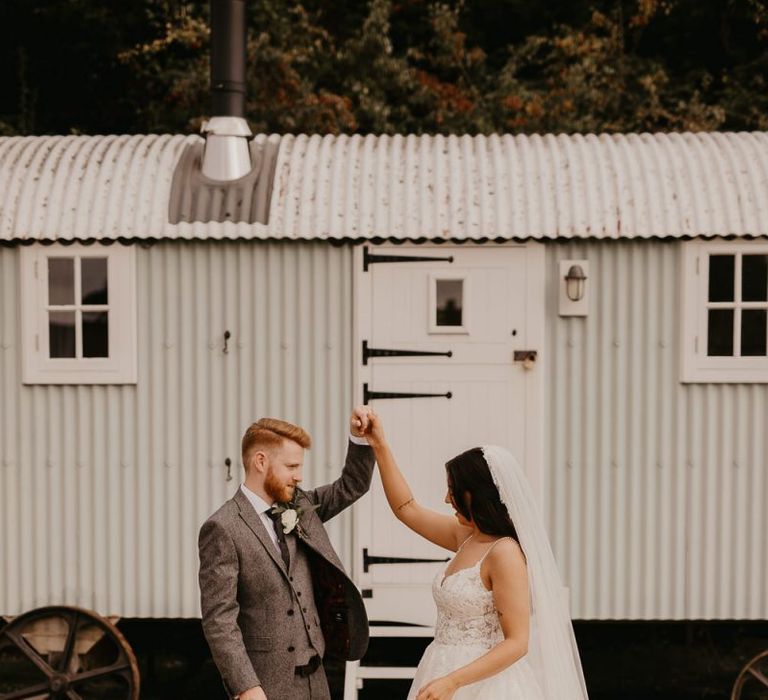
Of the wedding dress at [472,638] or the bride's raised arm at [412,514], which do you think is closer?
the wedding dress at [472,638]

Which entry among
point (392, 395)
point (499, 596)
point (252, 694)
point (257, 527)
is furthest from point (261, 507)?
point (392, 395)

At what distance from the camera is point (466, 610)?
3.68 meters

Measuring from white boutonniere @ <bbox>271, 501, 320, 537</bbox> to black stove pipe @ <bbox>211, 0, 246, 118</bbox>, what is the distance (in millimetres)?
3819

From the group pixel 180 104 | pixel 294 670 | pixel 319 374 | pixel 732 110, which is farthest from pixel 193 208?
pixel 732 110

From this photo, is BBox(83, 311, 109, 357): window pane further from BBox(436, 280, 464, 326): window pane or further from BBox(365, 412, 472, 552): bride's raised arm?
BBox(365, 412, 472, 552): bride's raised arm

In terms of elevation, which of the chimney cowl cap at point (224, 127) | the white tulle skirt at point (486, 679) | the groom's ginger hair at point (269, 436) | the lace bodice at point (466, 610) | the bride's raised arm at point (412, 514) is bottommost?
the white tulle skirt at point (486, 679)

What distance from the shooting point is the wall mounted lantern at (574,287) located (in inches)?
234

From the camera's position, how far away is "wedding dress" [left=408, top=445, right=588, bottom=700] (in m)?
3.66

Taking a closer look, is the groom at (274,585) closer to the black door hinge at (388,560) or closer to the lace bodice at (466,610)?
the lace bodice at (466,610)

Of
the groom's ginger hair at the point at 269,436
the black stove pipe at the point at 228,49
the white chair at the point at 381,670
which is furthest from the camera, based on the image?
the black stove pipe at the point at 228,49

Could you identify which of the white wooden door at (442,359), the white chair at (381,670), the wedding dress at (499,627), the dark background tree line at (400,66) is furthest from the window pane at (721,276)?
the dark background tree line at (400,66)

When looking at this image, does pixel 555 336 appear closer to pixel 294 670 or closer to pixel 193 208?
pixel 193 208

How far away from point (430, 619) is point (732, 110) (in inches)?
343

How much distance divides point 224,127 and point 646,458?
3.50 metres
